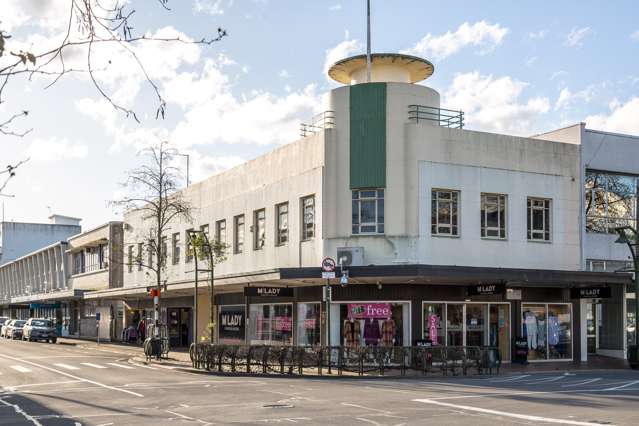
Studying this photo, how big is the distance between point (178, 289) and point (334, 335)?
11974mm

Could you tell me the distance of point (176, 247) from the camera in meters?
47.6

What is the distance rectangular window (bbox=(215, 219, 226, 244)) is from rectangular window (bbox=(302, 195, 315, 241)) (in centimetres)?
857

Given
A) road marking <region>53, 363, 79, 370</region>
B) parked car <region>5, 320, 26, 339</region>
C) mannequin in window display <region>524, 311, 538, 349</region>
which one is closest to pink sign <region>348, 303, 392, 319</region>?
mannequin in window display <region>524, 311, 538, 349</region>

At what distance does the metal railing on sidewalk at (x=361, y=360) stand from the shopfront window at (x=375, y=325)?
3.44 metres

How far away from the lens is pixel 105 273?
60.8 m

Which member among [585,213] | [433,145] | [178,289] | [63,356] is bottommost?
[63,356]

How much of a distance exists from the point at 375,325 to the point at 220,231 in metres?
13.5

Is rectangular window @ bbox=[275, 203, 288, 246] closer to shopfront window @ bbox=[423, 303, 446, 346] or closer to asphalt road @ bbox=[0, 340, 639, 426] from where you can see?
shopfront window @ bbox=[423, 303, 446, 346]

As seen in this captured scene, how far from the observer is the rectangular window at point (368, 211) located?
105 ft

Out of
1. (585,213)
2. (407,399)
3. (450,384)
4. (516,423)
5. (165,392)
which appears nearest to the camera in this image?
(516,423)

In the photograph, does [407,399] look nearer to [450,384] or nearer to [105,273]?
[450,384]

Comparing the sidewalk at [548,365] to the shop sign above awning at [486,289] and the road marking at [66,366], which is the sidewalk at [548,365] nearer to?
the shop sign above awning at [486,289]

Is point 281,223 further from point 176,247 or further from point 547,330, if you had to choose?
point 176,247

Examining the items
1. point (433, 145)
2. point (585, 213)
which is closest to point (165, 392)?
point (433, 145)
